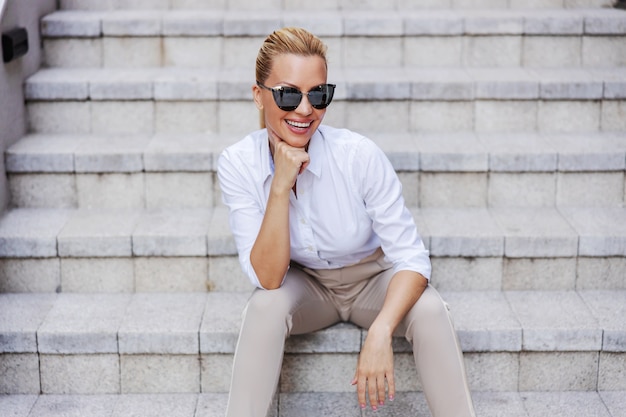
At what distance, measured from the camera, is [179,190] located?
381 centimetres

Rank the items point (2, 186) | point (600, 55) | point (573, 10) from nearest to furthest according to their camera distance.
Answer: point (2, 186) → point (600, 55) → point (573, 10)

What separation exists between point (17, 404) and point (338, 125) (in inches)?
72.9

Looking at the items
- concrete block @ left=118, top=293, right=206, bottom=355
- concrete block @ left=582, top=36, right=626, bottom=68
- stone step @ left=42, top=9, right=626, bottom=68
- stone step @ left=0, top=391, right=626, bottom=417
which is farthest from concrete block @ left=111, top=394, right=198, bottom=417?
concrete block @ left=582, top=36, right=626, bottom=68

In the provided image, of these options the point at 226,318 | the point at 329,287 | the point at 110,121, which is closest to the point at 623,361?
the point at 329,287

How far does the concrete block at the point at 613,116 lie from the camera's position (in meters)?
4.12

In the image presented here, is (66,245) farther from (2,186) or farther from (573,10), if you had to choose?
(573,10)

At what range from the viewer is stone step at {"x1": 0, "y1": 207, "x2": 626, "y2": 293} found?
3.47m

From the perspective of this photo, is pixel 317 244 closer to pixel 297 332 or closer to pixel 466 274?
pixel 297 332

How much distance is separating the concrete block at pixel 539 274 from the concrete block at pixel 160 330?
48.0 inches

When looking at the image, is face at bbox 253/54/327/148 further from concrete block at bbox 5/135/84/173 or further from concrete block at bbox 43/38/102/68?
concrete block at bbox 43/38/102/68

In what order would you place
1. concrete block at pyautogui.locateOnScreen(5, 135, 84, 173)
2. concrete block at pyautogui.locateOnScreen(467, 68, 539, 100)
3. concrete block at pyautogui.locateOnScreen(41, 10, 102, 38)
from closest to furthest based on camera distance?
concrete block at pyautogui.locateOnScreen(5, 135, 84, 173) < concrete block at pyautogui.locateOnScreen(467, 68, 539, 100) < concrete block at pyautogui.locateOnScreen(41, 10, 102, 38)

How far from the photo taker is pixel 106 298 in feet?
11.4

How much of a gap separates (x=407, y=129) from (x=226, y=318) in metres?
1.40

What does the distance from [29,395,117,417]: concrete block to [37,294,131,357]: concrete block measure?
169mm
